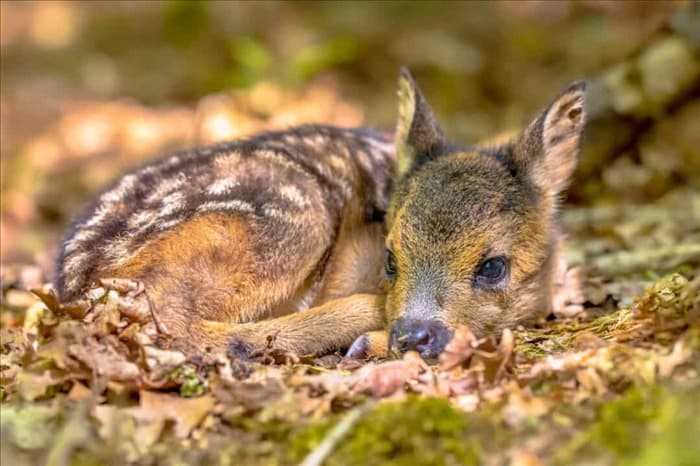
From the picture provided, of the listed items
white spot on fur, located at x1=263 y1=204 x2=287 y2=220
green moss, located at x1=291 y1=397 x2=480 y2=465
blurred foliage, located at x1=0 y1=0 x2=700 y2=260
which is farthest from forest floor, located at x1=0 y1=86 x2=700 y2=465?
blurred foliage, located at x1=0 y1=0 x2=700 y2=260

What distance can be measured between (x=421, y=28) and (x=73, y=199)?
321 inches

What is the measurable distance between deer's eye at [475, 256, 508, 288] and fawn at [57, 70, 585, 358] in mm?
10

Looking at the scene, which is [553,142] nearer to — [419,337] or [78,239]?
[419,337]

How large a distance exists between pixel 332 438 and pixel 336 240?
2.85 meters

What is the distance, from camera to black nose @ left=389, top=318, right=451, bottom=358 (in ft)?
18.1

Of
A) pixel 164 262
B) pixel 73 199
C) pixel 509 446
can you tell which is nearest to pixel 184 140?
pixel 73 199

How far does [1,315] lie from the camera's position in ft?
24.7

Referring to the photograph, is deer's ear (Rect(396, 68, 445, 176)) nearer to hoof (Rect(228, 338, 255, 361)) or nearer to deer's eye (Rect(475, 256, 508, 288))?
deer's eye (Rect(475, 256, 508, 288))

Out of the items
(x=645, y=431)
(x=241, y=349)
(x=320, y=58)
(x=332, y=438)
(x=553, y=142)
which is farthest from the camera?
(x=320, y=58)

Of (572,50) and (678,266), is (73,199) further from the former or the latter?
(572,50)

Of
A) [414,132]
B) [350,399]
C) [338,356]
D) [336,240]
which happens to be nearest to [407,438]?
[350,399]

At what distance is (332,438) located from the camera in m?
4.13

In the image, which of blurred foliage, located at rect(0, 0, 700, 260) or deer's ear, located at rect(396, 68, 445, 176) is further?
blurred foliage, located at rect(0, 0, 700, 260)

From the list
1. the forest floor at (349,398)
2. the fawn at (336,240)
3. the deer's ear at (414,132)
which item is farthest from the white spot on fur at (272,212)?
the deer's ear at (414,132)
